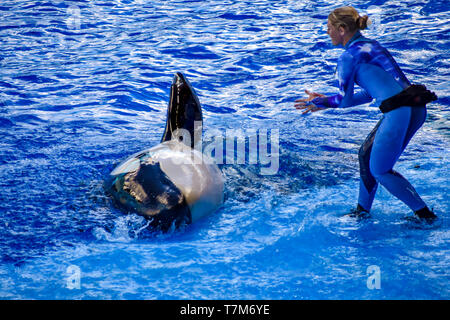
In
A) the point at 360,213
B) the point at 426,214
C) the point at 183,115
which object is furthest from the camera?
the point at 183,115

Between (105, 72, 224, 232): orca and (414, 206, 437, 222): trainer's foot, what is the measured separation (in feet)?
5.28

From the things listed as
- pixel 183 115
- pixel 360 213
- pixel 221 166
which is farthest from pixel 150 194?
pixel 360 213

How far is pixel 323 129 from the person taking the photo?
668 cm

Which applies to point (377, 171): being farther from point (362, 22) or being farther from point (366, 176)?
point (362, 22)

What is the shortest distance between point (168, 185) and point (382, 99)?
1762 millimetres

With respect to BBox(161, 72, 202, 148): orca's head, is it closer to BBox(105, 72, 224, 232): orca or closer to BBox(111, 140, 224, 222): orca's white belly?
BBox(105, 72, 224, 232): orca

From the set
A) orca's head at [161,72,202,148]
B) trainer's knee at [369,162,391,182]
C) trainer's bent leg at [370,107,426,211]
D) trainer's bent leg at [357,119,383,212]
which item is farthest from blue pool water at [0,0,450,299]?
orca's head at [161,72,202,148]

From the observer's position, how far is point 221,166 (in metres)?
5.28

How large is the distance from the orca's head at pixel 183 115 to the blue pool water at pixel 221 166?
1.99 feet

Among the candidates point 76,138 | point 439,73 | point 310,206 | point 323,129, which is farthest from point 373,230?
point 439,73

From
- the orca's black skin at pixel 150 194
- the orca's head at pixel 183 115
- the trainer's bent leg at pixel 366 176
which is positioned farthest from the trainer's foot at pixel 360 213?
the orca's head at pixel 183 115

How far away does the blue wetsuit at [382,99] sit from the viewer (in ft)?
12.0
